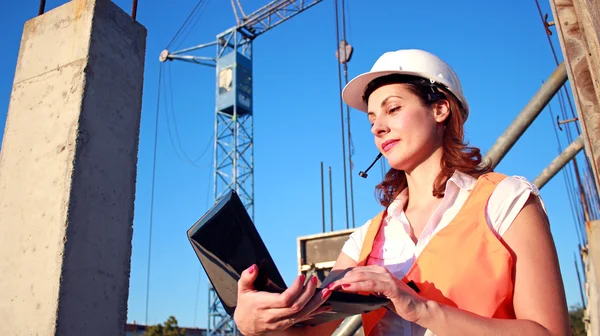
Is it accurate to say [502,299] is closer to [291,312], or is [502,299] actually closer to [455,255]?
[455,255]

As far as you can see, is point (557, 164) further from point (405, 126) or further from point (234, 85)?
point (234, 85)

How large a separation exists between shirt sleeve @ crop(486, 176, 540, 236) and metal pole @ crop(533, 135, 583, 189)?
2216 millimetres

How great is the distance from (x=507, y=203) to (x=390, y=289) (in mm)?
432

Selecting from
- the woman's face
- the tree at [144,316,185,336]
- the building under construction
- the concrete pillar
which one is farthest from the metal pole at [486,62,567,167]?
the tree at [144,316,185,336]

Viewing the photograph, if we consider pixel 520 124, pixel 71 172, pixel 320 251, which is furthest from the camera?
pixel 320 251

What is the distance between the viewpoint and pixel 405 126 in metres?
1.73

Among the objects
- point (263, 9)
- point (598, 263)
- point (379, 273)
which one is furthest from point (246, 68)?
point (379, 273)

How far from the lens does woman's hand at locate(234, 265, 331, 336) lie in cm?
117

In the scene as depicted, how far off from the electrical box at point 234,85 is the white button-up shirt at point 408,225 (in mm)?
25453

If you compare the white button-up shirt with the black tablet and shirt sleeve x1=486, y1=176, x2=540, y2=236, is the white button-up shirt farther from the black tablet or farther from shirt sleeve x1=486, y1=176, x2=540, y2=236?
the black tablet

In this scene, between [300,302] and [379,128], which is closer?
[300,302]

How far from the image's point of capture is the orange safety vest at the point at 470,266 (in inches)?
52.3

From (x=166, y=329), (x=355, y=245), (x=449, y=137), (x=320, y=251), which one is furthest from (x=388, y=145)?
(x=166, y=329)

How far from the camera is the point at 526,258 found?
1316 millimetres
